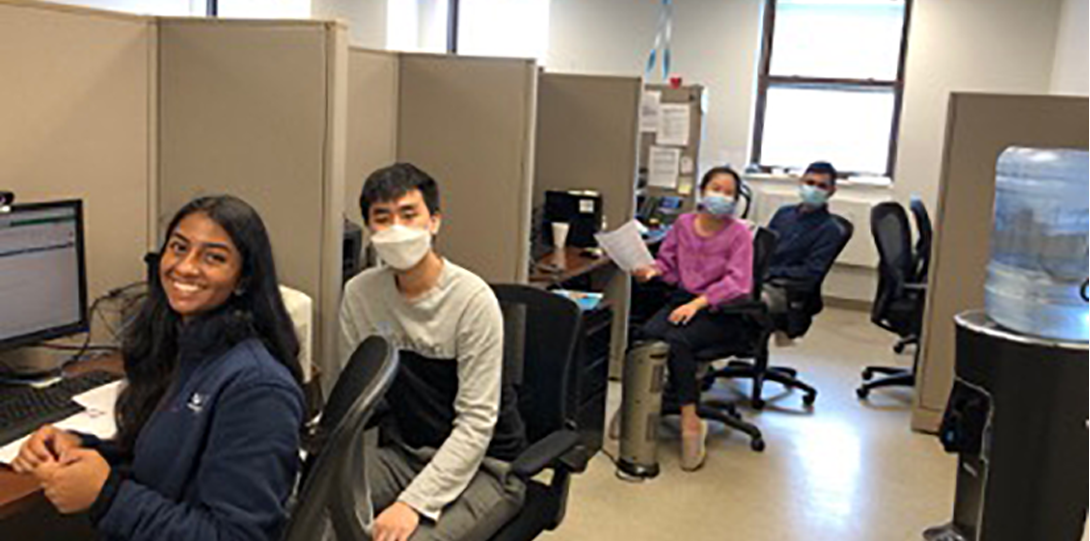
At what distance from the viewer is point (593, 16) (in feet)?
24.4

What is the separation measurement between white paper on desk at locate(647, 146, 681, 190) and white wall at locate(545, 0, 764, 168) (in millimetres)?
1862

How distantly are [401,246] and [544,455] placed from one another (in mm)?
545

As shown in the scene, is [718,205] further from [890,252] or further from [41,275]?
[41,275]

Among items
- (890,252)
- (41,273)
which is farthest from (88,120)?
(890,252)

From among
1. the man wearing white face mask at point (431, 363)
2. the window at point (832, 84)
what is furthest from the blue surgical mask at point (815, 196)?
the man wearing white face mask at point (431, 363)

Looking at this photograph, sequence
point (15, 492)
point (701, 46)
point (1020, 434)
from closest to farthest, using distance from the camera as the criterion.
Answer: point (1020, 434) → point (15, 492) → point (701, 46)

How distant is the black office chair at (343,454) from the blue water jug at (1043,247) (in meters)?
0.89

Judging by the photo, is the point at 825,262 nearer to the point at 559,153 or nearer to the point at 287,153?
the point at 559,153

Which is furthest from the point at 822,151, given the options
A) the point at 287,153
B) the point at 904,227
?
the point at 287,153

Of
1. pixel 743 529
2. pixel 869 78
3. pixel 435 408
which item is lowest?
pixel 743 529

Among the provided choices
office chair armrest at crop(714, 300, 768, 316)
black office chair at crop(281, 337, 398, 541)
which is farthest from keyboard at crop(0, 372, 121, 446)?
office chair armrest at crop(714, 300, 768, 316)

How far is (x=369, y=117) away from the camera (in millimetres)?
3230

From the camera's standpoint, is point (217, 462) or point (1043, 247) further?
point (217, 462)

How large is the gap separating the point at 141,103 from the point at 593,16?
5.41 metres
